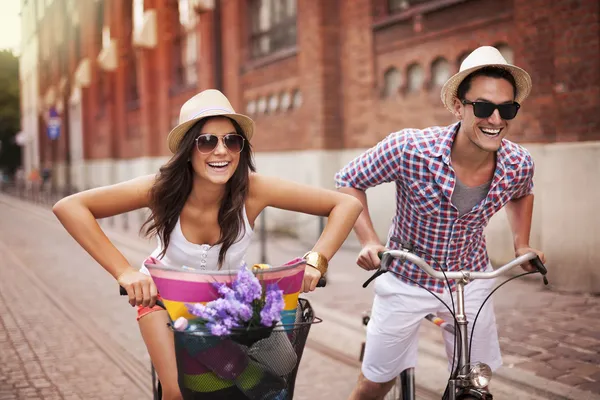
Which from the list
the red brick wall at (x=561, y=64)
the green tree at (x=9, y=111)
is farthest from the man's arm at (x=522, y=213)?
the green tree at (x=9, y=111)

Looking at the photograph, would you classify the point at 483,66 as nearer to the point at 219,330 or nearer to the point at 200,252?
the point at 200,252

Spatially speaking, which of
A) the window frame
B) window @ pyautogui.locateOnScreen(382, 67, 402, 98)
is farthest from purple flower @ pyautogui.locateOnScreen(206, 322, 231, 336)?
the window frame

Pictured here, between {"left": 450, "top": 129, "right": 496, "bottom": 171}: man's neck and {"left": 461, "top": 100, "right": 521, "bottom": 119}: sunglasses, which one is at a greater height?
{"left": 461, "top": 100, "right": 521, "bottom": 119}: sunglasses

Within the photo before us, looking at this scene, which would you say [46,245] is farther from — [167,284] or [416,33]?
[167,284]

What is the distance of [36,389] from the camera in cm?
501

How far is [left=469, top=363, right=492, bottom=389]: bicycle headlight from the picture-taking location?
8.54 feet

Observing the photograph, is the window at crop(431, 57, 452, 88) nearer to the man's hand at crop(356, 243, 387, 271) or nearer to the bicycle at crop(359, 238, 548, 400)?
→ the man's hand at crop(356, 243, 387, 271)

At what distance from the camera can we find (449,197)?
3.04 m

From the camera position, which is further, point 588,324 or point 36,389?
point 588,324

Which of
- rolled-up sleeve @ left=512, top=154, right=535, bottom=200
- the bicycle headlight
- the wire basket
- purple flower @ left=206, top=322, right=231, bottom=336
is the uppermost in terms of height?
rolled-up sleeve @ left=512, top=154, right=535, bottom=200

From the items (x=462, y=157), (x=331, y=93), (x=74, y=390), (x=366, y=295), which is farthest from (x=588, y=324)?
(x=331, y=93)

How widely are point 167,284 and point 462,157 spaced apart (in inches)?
59.4

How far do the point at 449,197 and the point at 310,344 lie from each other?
3.48 metres

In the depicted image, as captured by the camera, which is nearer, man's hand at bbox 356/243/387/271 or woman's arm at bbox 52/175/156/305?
woman's arm at bbox 52/175/156/305
